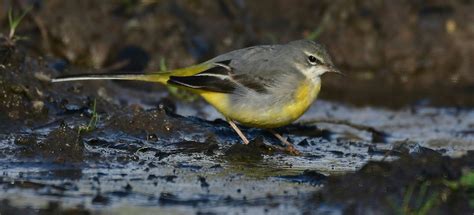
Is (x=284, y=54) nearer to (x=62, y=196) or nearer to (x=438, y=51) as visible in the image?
(x=62, y=196)

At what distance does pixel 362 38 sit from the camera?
1378 centimetres

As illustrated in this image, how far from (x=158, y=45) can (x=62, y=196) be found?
6.39m

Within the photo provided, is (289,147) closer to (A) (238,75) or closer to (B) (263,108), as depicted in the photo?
(B) (263,108)

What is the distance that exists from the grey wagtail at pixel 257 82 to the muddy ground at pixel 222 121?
30 centimetres

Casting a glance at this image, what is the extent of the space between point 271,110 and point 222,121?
3.83 feet

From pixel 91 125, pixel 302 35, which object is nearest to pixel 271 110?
pixel 91 125

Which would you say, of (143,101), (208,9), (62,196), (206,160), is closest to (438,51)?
(208,9)

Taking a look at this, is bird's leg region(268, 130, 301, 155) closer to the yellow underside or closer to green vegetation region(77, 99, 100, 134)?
the yellow underside

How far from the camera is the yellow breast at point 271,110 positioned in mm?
8828

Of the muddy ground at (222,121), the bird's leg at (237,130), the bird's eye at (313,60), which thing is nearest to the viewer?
the muddy ground at (222,121)

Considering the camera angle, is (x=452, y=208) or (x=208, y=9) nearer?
(x=452, y=208)

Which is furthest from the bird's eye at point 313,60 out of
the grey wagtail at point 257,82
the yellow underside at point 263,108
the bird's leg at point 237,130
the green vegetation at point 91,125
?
the green vegetation at point 91,125

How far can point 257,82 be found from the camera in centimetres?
899

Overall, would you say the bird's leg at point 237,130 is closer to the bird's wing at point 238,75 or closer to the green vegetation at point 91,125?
the bird's wing at point 238,75
